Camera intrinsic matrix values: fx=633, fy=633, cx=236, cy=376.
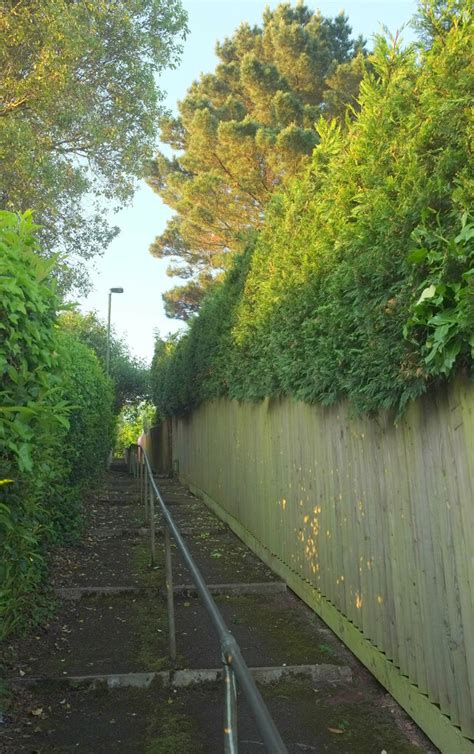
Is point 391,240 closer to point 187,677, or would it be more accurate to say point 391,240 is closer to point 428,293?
point 428,293

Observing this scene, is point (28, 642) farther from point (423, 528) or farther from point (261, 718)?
point (261, 718)

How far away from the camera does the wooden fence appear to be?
8.62 feet

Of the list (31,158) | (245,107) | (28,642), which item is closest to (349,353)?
(28,642)

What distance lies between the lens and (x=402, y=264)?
2918 mm

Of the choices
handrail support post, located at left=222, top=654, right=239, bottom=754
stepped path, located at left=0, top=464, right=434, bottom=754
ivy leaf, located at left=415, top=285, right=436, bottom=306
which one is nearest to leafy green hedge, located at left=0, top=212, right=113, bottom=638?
stepped path, located at left=0, top=464, right=434, bottom=754

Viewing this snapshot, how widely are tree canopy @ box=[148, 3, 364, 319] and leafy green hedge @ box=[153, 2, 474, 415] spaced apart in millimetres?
11077

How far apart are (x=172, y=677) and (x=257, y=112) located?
17.9 m

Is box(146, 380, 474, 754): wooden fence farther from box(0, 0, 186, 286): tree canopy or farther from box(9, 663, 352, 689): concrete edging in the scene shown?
box(0, 0, 186, 286): tree canopy

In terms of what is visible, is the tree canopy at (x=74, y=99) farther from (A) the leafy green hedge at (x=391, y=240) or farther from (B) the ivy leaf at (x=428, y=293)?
(B) the ivy leaf at (x=428, y=293)

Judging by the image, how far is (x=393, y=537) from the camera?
331 cm

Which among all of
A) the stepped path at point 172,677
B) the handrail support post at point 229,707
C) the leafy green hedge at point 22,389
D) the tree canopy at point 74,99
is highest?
the tree canopy at point 74,99

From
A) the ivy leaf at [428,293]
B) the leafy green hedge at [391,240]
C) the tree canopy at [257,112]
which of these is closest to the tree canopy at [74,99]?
the tree canopy at [257,112]

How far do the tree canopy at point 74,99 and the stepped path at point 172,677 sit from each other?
6.58 m

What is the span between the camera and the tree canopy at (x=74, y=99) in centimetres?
977
